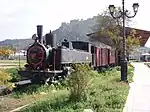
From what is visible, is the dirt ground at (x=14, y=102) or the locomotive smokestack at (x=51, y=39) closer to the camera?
the dirt ground at (x=14, y=102)

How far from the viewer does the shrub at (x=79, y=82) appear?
12070 millimetres

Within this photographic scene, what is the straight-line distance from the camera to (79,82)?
1212cm

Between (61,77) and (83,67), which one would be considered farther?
(61,77)

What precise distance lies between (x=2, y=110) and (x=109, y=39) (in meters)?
44.5

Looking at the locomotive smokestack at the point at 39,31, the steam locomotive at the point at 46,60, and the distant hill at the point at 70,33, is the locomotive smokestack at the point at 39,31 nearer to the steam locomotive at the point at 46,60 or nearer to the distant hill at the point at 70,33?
the steam locomotive at the point at 46,60

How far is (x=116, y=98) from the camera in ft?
41.8

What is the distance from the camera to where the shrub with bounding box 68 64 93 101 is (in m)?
12.1

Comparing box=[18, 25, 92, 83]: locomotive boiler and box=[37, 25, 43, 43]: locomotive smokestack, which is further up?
box=[37, 25, 43, 43]: locomotive smokestack

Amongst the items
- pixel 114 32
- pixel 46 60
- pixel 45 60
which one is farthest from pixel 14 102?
pixel 114 32

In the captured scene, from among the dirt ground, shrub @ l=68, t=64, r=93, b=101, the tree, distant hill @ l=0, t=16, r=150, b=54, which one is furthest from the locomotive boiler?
the tree

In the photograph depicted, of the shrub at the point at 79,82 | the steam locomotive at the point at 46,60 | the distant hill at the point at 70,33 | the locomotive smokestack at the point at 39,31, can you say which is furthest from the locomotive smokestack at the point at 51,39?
the distant hill at the point at 70,33

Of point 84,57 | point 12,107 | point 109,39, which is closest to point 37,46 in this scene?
point 84,57

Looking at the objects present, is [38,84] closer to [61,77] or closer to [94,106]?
[61,77]

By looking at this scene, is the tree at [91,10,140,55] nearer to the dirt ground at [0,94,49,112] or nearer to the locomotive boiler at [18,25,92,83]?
the locomotive boiler at [18,25,92,83]
